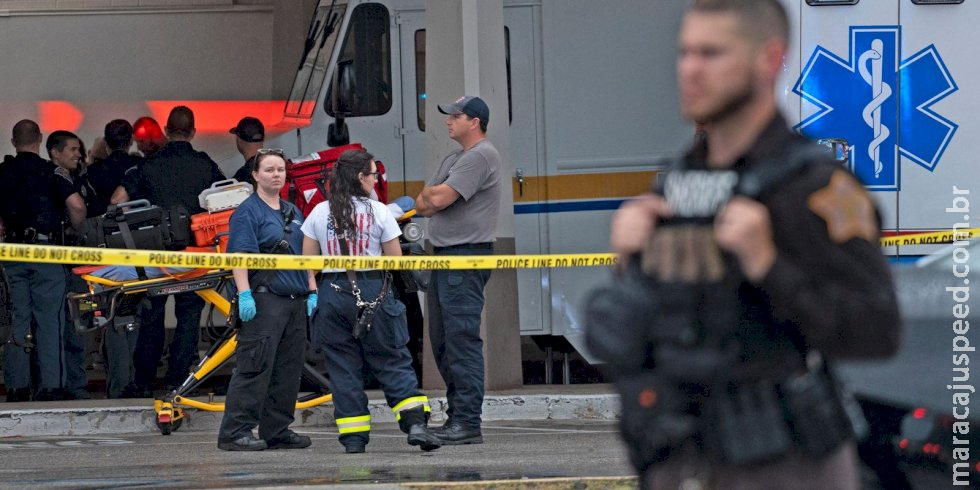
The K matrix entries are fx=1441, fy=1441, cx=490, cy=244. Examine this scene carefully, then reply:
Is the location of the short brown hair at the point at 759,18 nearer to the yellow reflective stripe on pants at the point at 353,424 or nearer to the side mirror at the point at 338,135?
the yellow reflective stripe on pants at the point at 353,424

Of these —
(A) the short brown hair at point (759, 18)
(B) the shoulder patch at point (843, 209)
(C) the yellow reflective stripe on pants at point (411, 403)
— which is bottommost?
(C) the yellow reflective stripe on pants at point (411, 403)

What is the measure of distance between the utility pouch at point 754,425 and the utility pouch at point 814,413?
0.06ft

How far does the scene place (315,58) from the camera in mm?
10219

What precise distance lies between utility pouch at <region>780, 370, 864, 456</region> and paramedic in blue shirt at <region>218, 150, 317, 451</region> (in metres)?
5.19

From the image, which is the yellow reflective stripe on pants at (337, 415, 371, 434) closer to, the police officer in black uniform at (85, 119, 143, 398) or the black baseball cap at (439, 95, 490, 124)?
the black baseball cap at (439, 95, 490, 124)

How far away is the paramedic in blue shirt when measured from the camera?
7.36m

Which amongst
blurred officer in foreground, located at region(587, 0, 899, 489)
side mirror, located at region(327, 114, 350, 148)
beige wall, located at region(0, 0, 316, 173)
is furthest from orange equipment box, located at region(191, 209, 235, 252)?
blurred officer in foreground, located at region(587, 0, 899, 489)

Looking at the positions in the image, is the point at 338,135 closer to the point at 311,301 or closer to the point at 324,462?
the point at 311,301

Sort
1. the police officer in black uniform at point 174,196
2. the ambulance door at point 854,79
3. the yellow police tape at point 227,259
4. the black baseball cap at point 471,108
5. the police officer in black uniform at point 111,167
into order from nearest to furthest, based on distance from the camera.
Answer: the yellow police tape at point 227,259 → the black baseball cap at point 471,108 → the ambulance door at point 854,79 → the police officer in black uniform at point 174,196 → the police officer in black uniform at point 111,167

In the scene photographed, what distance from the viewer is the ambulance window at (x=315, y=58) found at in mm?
10016

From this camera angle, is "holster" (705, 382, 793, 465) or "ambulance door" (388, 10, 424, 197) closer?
"holster" (705, 382, 793, 465)

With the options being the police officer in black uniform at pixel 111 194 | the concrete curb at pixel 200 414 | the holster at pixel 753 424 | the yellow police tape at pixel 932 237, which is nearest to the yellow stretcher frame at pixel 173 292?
the concrete curb at pixel 200 414

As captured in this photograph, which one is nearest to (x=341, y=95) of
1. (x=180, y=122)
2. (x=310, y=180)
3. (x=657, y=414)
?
(x=310, y=180)

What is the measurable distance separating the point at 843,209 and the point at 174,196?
7.62 m
